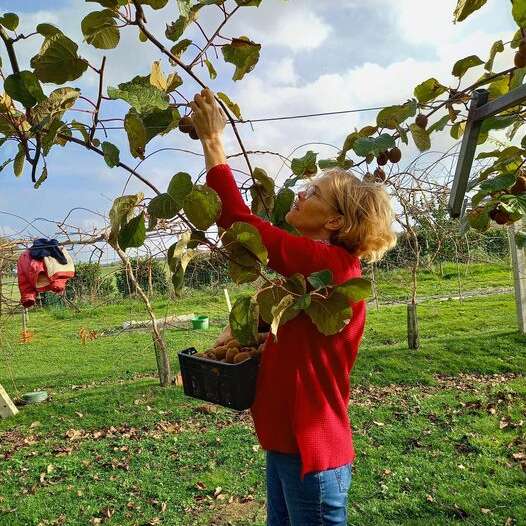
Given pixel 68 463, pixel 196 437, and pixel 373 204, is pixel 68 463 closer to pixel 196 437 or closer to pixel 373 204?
pixel 196 437

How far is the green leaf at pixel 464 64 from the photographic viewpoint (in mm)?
1369

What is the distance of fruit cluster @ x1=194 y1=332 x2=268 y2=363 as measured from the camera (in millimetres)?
1207

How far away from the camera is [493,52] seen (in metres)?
1.47

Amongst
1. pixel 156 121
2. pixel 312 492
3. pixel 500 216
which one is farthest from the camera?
pixel 500 216

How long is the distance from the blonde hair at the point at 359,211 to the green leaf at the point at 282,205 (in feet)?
0.34

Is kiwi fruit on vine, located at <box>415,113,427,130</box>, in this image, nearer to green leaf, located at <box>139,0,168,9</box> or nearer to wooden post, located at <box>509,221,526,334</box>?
green leaf, located at <box>139,0,168,9</box>

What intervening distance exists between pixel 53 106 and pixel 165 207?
263 mm

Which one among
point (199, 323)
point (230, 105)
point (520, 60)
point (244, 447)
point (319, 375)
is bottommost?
point (244, 447)

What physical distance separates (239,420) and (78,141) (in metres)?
3.86

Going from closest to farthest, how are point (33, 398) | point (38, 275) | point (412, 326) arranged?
1. point (38, 275)
2. point (33, 398)
3. point (412, 326)

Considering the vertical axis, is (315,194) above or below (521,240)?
above

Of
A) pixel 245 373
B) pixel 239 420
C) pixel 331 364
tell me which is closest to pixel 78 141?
pixel 245 373

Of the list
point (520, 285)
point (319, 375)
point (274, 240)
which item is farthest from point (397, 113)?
point (520, 285)

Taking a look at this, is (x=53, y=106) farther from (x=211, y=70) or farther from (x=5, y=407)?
(x=5, y=407)
